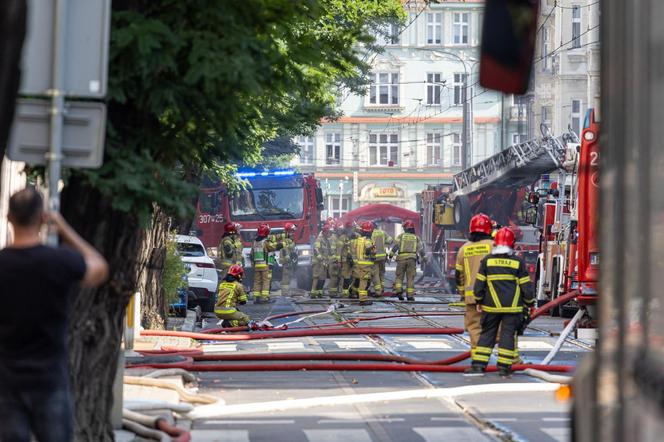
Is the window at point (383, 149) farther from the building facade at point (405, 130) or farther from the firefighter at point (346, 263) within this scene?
the firefighter at point (346, 263)

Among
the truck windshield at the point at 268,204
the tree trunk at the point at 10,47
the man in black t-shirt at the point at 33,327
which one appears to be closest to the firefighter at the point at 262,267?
the truck windshield at the point at 268,204

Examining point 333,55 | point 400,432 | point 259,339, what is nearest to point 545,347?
point 259,339

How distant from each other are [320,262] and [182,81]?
26923 mm

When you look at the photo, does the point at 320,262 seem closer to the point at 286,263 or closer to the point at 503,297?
the point at 286,263

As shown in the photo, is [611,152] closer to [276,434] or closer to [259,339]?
[276,434]

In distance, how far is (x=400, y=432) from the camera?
10.2m

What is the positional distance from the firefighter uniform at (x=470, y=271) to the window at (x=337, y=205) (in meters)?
70.3

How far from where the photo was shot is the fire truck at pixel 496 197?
108ft

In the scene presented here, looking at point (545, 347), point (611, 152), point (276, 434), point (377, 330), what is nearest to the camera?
point (611, 152)

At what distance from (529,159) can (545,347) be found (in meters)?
17.0

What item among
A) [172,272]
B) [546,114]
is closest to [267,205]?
[546,114]

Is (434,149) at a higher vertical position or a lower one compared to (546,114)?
higher

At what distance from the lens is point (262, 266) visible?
98.8 feet

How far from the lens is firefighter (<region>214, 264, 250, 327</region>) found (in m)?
20.2
